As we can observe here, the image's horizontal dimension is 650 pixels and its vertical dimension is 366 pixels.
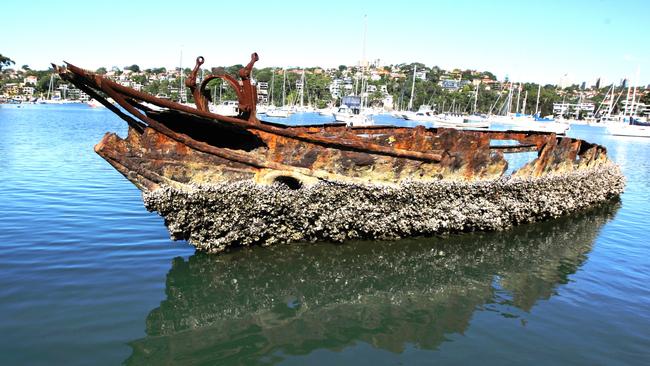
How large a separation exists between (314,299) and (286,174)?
169 cm

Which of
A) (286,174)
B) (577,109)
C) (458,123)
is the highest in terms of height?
(577,109)

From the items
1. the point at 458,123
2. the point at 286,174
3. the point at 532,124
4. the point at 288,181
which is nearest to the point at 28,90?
the point at 458,123

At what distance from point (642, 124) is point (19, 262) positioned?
7034 cm

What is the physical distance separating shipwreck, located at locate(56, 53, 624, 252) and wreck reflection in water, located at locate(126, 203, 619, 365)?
1.00 feet

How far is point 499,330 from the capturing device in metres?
4.77

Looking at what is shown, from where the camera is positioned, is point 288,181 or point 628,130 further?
point 628,130

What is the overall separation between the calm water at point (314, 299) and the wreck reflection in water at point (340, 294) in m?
0.02

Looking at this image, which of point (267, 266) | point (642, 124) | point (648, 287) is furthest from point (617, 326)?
point (642, 124)

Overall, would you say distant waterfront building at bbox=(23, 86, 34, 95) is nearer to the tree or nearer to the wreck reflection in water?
the tree

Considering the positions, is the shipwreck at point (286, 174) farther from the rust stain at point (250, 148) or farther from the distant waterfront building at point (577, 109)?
the distant waterfront building at point (577, 109)

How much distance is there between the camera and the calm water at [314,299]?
4227 millimetres

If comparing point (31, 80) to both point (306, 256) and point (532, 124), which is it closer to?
point (532, 124)

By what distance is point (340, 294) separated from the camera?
5.49 metres

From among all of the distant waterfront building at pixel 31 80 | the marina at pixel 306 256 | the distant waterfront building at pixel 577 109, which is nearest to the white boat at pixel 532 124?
the marina at pixel 306 256
